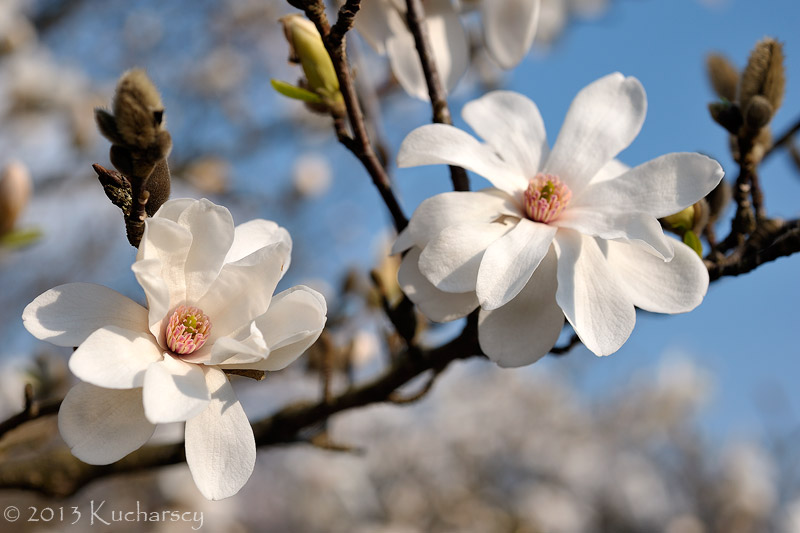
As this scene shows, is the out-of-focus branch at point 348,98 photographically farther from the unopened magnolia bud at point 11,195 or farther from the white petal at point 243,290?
the unopened magnolia bud at point 11,195

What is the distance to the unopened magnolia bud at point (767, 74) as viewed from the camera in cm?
80

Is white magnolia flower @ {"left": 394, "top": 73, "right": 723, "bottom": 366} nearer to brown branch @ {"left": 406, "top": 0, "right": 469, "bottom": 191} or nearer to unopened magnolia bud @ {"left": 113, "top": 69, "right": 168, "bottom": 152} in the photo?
brown branch @ {"left": 406, "top": 0, "right": 469, "bottom": 191}

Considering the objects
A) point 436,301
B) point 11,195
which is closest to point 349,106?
point 436,301

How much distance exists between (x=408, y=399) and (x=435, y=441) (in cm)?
521

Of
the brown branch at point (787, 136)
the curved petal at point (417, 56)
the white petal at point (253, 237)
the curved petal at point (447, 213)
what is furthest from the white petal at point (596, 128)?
the brown branch at point (787, 136)

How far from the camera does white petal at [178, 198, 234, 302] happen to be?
0.60 meters

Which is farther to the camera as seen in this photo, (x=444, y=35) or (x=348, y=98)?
(x=444, y=35)

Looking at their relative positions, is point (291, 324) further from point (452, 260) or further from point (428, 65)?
point (428, 65)

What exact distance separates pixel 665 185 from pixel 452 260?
0.24 meters

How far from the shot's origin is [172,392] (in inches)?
21.1

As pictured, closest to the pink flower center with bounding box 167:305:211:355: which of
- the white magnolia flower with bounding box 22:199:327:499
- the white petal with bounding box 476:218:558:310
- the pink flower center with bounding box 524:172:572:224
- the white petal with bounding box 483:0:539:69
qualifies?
the white magnolia flower with bounding box 22:199:327:499

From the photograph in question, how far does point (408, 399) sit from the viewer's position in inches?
38.1

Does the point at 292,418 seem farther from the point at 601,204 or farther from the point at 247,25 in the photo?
the point at 247,25

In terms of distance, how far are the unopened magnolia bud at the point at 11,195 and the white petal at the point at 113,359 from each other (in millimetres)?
736
